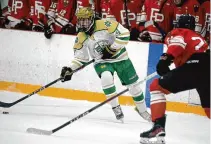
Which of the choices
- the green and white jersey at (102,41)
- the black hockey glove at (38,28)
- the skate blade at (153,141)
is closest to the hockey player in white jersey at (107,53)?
the green and white jersey at (102,41)

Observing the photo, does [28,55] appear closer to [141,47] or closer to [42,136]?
[141,47]

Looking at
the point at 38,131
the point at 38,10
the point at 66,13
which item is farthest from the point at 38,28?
the point at 38,131

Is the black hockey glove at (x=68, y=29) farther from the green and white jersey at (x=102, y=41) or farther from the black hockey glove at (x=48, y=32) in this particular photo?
the green and white jersey at (x=102, y=41)

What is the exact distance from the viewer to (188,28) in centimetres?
327

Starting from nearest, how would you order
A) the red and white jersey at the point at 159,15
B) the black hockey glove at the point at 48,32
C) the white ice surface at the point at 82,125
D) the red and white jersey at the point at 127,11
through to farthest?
1. the white ice surface at the point at 82,125
2. the red and white jersey at the point at 159,15
3. the red and white jersey at the point at 127,11
4. the black hockey glove at the point at 48,32

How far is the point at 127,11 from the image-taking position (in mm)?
5152

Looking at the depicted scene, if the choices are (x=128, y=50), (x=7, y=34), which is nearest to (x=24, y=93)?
(x=7, y=34)

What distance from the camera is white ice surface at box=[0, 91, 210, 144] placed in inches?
141

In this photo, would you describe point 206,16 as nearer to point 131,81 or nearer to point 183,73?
point 131,81

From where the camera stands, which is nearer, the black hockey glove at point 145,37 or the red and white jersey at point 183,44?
the red and white jersey at point 183,44

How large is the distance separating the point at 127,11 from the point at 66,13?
70 centimetres

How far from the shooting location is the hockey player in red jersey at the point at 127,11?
16.9ft

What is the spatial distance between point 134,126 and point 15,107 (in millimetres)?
1279

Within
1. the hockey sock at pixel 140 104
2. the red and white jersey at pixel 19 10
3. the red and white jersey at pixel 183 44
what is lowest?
the hockey sock at pixel 140 104
